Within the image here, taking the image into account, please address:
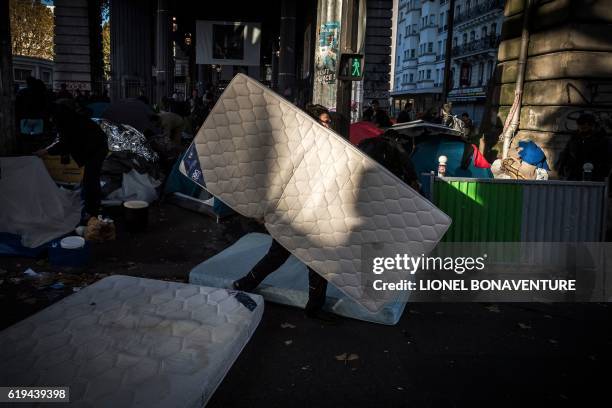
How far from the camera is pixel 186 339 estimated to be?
11.5 ft

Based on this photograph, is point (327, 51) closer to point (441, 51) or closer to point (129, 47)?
point (129, 47)

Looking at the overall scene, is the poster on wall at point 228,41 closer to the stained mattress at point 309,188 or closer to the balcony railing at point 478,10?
the stained mattress at point 309,188

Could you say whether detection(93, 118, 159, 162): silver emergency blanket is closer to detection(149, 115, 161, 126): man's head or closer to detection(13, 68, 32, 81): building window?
detection(149, 115, 161, 126): man's head

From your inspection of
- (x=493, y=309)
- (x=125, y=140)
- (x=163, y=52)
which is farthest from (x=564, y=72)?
(x=163, y=52)

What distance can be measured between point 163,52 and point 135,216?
746 inches

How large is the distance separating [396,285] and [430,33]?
75.6 meters

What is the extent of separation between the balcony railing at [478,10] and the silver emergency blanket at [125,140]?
46299mm

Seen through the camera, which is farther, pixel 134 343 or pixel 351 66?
pixel 351 66

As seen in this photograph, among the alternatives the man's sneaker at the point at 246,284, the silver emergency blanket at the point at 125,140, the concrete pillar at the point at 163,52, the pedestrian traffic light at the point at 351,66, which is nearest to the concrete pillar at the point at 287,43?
the concrete pillar at the point at 163,52

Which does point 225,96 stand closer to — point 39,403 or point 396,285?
point 396,285

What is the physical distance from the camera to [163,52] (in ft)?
78.2

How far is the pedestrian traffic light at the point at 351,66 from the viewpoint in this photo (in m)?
6.96

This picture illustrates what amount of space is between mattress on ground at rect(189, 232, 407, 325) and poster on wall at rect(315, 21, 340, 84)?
3836 millimetres

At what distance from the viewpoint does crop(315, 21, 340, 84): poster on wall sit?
8203 millimetres
